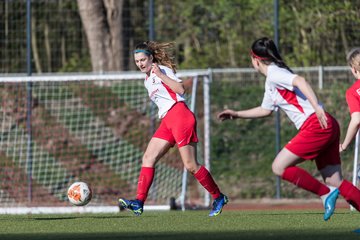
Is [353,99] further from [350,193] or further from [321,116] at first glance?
[350,193]

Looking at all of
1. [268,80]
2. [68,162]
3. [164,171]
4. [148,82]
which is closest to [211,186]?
[148,82]

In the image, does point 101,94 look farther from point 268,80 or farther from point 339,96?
point 268,80

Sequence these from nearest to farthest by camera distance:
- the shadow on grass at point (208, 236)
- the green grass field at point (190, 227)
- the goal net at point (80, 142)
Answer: the shadow on grass at point (208, 236)
the green grass field at point (190, 227)
the goal net at point (80, 142)

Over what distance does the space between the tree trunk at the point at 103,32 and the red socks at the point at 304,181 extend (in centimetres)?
988

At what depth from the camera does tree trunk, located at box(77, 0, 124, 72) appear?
18172mm

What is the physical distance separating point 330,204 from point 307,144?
54cm

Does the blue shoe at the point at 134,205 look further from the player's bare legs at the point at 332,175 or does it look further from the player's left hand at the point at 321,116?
the player's left hand at the point at 321,116

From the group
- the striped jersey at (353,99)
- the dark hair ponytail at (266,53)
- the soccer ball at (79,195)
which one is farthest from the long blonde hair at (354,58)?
the soccer ball at (79,195)

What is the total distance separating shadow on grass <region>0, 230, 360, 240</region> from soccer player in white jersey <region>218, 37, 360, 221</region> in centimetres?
38

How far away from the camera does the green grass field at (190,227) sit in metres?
8.09

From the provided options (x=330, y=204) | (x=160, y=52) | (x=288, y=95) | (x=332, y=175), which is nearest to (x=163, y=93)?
(x=160, y=52)

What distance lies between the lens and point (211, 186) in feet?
33.7

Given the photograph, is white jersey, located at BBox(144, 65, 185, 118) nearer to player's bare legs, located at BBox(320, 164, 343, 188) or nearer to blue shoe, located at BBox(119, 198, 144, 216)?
blue shoe, located at BBox(119, 198, 144, 216)

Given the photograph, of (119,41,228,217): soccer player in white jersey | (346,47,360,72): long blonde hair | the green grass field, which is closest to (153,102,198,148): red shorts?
(119,41,228,217): soccer player in white jersey
